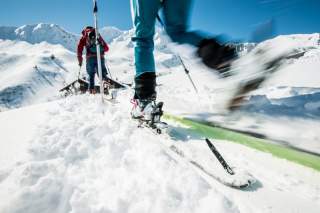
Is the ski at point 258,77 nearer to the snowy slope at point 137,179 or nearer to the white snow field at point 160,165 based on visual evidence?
the white snow field at point 160,165

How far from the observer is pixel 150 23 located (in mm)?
2340

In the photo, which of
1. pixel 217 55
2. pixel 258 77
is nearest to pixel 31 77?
pixel 217 55

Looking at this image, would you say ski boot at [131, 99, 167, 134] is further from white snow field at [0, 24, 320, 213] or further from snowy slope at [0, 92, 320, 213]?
snowy slope at [0, 92, 320, 213]

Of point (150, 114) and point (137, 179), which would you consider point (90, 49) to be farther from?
point (137, 179)

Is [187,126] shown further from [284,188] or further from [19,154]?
[19,154]

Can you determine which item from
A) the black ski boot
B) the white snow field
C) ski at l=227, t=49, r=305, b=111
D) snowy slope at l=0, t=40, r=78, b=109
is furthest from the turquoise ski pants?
snowy slope at l=0, t=40, r=78, b=109

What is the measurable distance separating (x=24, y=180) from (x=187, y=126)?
1616 mm

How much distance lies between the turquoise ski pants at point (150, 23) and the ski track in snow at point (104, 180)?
715 millimetres

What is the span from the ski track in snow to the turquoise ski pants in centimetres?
71

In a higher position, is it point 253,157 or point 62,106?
point 62,106

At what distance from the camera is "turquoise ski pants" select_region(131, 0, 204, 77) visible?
7.46ft

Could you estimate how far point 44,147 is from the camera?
75.1 inches

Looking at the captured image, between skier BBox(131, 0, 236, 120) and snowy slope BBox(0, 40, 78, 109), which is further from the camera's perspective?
snowy slope BBox(0, 40, 78, 109)

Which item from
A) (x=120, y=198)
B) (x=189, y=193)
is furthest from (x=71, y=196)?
(x=189, y=193)
